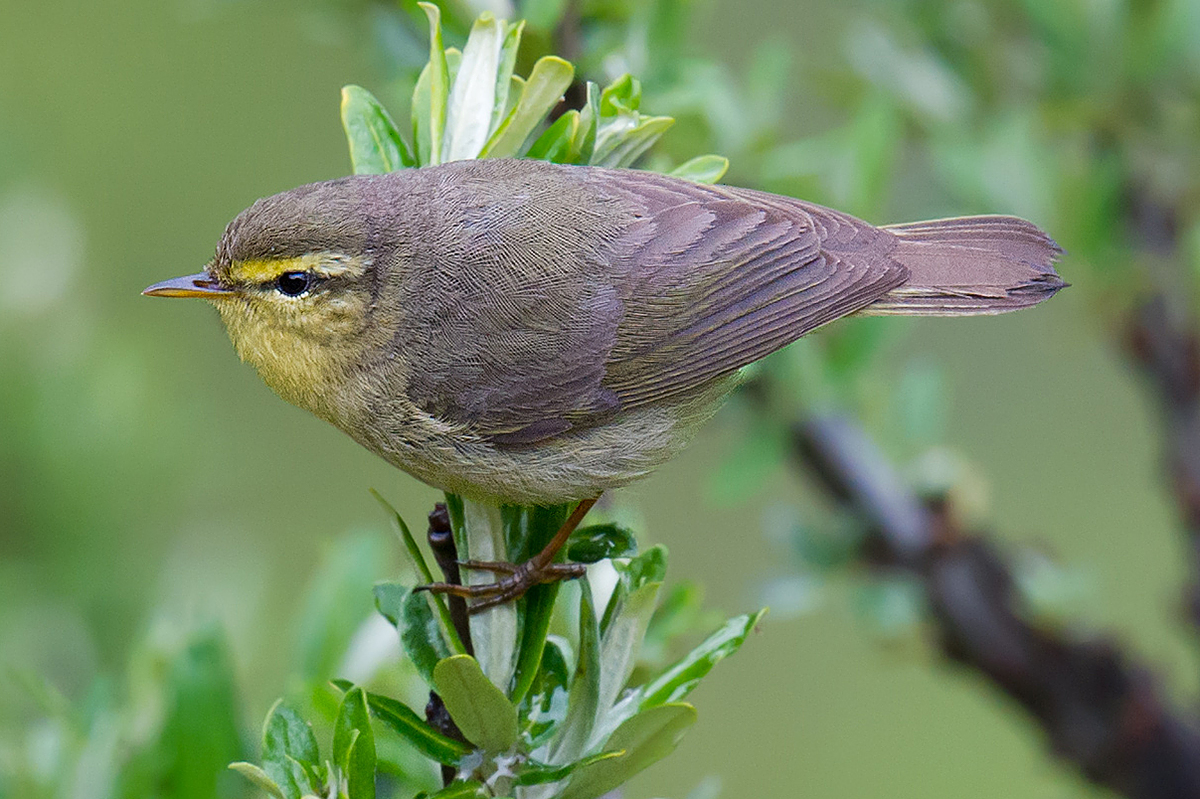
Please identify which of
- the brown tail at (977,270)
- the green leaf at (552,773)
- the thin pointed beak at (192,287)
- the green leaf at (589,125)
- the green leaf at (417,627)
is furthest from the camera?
the brown tail at (977,270)

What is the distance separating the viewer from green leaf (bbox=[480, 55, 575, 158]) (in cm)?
179

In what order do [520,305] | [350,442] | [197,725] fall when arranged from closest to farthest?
[197,725]
[520,305]
[350,442]

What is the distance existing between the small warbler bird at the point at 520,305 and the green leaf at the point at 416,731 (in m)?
0.54

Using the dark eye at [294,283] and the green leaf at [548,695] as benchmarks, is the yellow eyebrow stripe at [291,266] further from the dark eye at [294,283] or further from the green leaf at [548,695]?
the green leaf at [548,695]

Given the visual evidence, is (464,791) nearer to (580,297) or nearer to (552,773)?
(552,773)

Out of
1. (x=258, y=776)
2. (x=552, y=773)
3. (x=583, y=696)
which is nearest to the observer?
(x=258, y=776)

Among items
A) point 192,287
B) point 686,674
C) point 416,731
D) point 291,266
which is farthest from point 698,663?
point 192,287

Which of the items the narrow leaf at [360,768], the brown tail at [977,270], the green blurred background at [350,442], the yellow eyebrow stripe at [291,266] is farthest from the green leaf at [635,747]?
the brown tail at [977,270]

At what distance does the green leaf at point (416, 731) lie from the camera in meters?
1.49

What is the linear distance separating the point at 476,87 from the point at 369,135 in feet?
0.60

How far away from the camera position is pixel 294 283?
220cm

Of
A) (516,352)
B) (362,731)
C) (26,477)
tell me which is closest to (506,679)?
(362,731)

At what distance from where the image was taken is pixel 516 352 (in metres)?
2.15

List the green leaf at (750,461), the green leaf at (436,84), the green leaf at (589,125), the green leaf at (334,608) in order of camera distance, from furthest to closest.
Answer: the green leaf at (750,461) → the green leaf at (334,608) → the green leaf at (589,125) → the green leaf at (436,84)
